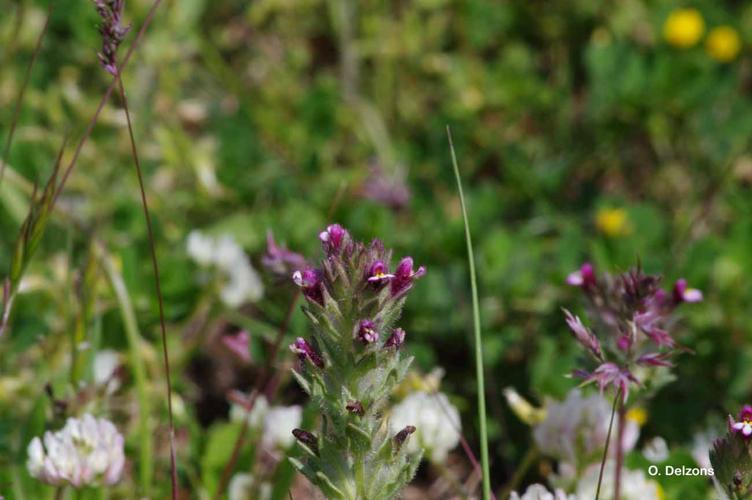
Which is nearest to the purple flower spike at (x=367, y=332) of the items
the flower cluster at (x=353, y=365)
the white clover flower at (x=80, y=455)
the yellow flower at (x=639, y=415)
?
the flower cluster at (x=353, y=365)

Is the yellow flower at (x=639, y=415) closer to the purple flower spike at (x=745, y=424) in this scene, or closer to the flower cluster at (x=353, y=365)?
the purple flower spike at (x=745, y=424)

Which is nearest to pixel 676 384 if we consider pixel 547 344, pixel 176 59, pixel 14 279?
pixel 547 344

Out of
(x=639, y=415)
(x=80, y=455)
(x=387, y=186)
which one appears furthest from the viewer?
(x=387, y=186)

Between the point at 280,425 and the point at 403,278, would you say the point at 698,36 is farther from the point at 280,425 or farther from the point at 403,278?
the point at 403,278

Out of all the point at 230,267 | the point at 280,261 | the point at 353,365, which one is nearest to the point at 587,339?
the point at 353,365

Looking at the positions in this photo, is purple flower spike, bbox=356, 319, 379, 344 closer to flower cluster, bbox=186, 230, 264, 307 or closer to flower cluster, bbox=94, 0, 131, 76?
flower cluster, bbox=94, 0, 131, 76

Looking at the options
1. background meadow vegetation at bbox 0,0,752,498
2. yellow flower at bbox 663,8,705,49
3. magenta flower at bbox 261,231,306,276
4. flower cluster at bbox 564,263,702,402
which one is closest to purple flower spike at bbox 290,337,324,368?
flower cluster at bbox 564,263,702,402

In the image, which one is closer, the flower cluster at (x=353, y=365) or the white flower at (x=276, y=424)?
the flower cluster at (x=353, y=365)
